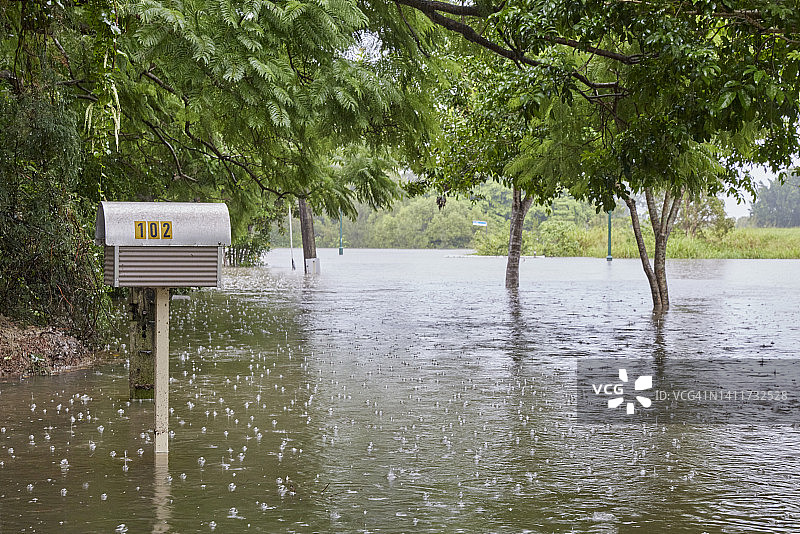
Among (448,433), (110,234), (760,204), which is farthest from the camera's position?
(760,204)

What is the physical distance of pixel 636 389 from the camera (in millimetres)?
10305

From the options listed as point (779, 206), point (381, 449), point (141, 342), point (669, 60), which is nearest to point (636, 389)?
point (669, 60)

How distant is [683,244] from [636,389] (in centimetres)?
5582

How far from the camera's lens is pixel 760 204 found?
415 ft

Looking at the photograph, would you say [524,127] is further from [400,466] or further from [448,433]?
[400,466]

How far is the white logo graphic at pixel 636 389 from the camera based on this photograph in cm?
917

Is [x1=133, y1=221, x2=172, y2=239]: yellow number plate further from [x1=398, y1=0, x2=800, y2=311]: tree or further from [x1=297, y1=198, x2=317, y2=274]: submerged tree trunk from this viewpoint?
[x1=297, y1=198, x2=317, y2=274]: submerged tree trunk

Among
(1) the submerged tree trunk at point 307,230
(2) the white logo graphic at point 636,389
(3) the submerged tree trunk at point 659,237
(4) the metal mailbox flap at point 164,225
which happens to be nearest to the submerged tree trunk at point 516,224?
(3) the submerged tree trunk at point 659,237

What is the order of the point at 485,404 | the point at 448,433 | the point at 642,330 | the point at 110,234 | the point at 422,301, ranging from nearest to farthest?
the point at 110,234, the point at 448,433, the point at 485,404, the point at 642,330, the point at 422,301

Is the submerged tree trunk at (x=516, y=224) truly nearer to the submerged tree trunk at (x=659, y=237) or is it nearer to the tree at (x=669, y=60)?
the submerged tree trunk at (x=659, y=237)

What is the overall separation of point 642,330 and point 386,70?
25.0 ft

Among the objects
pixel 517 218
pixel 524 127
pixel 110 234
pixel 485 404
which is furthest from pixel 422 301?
pixel 110 234

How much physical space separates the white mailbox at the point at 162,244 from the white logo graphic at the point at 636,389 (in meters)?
4.32

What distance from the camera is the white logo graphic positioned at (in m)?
9.17
